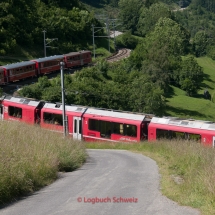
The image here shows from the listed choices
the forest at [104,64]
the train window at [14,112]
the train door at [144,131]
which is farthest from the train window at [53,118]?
the forest at [104,64]

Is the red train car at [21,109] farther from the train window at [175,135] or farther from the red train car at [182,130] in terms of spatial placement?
the train window at [175,135]

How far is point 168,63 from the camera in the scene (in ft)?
226

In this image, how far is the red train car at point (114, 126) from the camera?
28.6 meters

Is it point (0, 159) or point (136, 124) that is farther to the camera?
point (136, 124)

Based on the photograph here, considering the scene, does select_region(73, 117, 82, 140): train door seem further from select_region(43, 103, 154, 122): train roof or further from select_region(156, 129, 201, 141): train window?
select_region(156, 129, 201, 141): train window

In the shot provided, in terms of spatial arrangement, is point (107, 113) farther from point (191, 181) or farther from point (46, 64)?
point (46, 64)

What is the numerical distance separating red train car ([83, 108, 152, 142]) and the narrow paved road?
50.9 ft

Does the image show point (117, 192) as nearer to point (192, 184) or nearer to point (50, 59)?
point (192, 184)

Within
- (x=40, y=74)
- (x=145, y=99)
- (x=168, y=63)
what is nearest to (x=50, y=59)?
(x=40, y=74)

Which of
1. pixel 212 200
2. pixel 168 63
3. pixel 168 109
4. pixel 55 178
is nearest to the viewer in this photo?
pixel 212 200

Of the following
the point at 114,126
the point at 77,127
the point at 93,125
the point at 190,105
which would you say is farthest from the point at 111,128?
the point at 190,105

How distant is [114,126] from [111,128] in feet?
1.07

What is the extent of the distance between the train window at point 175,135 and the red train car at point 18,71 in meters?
23.2

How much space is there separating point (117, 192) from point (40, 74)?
4421 centimetres
